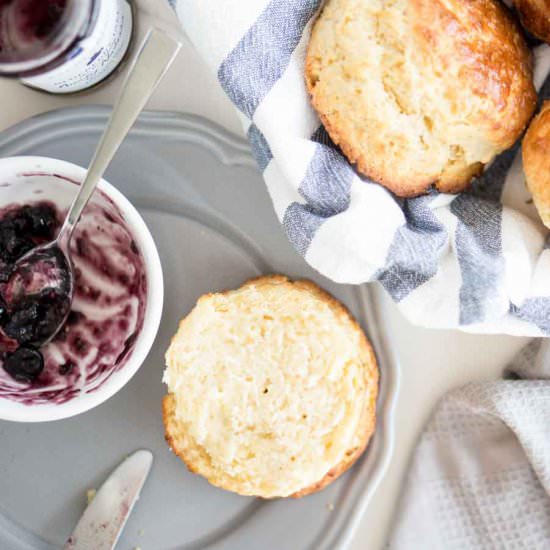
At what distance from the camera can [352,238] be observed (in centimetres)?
124

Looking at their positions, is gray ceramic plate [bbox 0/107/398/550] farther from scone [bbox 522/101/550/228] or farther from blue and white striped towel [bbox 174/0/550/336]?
scone [bbox 522/101/550/228]

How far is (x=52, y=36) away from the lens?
120cm

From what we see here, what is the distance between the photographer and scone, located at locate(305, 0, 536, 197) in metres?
1.17

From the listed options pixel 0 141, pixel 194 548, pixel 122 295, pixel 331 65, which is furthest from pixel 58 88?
pixel 194 548

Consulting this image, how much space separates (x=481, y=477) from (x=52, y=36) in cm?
108

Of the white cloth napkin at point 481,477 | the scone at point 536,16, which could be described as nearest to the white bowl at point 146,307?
the white cloth napkin at point 481,477

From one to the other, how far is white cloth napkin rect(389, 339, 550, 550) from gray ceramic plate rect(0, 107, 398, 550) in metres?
0.13

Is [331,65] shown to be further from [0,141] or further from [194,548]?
[194,548]

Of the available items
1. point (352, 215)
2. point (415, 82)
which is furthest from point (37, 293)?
point (415, 82)

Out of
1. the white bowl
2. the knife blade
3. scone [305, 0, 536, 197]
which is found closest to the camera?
scone [305, 0, 536, 197]

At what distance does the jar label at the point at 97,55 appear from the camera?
1.23 m

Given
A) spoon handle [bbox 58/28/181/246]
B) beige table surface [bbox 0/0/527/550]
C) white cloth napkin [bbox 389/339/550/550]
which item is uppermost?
spoon handle [bbox 58/28/181/246]

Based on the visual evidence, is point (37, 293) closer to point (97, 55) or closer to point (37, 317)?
point (37, 317)

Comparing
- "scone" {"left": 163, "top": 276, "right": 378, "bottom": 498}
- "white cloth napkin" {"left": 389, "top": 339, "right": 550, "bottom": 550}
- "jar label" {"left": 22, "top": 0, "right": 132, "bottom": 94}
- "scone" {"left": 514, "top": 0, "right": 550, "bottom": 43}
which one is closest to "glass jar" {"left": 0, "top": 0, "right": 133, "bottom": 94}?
"jar label" {"left": 22, "top": 0, "right": 132, "bottom": 94}
